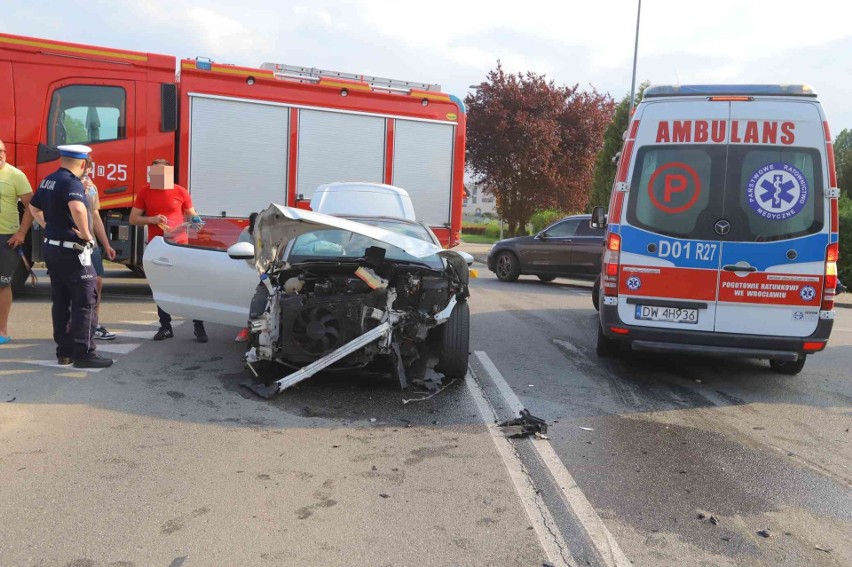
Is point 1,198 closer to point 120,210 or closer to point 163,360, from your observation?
point 163,360

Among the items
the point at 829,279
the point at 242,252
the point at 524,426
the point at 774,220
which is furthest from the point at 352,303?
the point at 829,279

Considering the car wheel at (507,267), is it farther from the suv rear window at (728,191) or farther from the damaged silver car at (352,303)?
the damaged silver car at (352,303)

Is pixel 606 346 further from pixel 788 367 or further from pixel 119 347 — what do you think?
Result: pixel 119 347

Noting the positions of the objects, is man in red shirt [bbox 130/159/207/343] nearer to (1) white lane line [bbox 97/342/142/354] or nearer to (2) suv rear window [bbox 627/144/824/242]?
(1) white lane line [bbox 97/342/142/354]

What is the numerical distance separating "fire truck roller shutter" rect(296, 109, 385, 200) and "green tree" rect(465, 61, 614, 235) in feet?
51.8

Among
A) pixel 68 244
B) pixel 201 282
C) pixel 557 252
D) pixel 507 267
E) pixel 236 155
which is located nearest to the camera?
pixel 68 244

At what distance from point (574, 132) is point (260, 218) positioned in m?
23.8

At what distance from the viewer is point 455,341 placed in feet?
18.2

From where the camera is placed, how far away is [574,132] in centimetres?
2730

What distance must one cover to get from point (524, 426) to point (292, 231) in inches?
88.0

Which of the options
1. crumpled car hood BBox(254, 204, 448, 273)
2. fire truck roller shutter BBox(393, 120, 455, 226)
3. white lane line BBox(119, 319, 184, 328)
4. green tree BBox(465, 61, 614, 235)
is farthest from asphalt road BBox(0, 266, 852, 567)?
green tree BBox(465, 61, 614, 235)

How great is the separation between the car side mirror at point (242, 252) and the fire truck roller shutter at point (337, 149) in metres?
4.67

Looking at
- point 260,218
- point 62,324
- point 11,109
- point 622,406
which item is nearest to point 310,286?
point 260,218

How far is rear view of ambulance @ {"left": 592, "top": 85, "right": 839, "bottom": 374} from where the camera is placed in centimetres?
565
